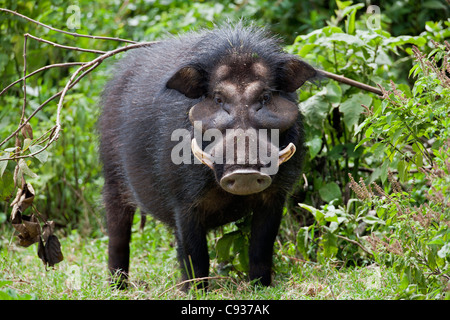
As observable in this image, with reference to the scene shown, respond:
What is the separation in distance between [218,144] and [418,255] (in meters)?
1.19

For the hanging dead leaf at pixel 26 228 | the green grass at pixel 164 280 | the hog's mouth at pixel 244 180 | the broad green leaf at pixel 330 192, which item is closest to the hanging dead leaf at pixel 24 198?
the hanging dead leaf at pixel 26 228

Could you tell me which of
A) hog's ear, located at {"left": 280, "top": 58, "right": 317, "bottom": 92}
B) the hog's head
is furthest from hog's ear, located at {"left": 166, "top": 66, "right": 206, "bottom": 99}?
hog's ear, located at {"left": 280, "top": 58, "right": 317, "bottom": 92}

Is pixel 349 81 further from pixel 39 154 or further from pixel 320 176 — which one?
pixel 39 154

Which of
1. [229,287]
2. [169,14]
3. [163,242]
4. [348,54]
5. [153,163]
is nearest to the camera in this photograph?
[229,287]

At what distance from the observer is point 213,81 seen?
12.9 ft

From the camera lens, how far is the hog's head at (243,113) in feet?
11.6

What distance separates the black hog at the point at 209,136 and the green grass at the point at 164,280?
0.69 feet

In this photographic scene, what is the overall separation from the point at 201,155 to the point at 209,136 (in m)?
0.12

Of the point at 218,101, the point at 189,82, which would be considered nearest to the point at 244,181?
the point at 218,101

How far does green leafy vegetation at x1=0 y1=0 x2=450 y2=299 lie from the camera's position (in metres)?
3.41

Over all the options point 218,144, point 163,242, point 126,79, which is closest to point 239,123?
point 218,144

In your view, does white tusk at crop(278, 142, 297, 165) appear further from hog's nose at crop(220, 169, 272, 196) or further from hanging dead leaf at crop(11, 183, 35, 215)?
hanging dead leaf at crop(11, 183, 35, 215)

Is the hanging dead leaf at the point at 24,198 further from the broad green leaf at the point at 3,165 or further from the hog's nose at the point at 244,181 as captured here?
the hog's nose at the point at 244,181

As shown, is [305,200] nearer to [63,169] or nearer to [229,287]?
[229,287]
